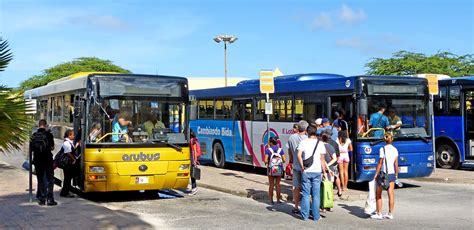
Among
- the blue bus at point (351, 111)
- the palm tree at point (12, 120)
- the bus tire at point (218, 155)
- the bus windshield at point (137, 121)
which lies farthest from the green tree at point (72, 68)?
the palm tree at point (12, 120)

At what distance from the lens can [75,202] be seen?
37.5ft

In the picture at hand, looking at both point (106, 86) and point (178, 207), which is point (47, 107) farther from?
point (178, 207)

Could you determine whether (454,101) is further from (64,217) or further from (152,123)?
(64,217)

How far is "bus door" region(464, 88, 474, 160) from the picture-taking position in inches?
711

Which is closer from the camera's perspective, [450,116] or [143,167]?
[143,167]

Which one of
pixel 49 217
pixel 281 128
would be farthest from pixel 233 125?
pixel 49 217

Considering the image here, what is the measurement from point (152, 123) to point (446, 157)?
11394mm

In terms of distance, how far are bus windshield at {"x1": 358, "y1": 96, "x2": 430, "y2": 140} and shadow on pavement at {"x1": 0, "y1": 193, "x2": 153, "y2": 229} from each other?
6387 mm

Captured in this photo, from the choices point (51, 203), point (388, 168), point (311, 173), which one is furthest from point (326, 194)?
point (51, 203)

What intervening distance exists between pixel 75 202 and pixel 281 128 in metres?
6.85

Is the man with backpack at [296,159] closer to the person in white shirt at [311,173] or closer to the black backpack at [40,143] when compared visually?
the person in white shirt at [311,173]

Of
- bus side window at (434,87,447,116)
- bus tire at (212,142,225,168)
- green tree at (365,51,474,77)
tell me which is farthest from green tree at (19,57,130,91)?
bus side window at (434,87,447,116)

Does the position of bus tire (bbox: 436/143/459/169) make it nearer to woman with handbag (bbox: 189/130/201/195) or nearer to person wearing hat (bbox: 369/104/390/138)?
person wearing hat (bbox: 369/104/390/138)

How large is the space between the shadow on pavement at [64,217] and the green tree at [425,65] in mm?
33701
